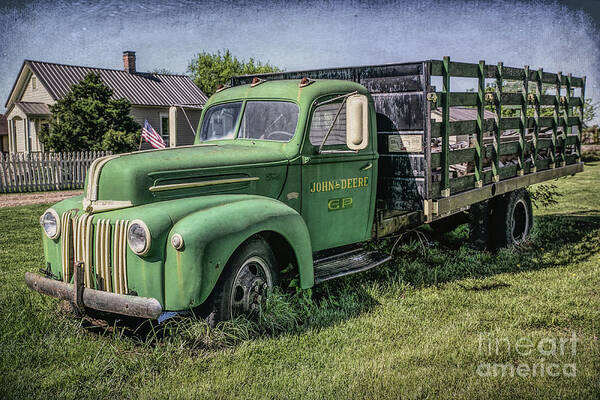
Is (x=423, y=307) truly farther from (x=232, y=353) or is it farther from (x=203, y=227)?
(x=203, y=227)

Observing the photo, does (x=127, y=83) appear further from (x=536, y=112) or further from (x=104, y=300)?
(x=104, y=300)

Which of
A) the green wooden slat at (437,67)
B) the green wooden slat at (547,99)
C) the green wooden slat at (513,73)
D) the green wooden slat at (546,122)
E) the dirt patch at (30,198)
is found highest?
the green wooden slat at (513,73)

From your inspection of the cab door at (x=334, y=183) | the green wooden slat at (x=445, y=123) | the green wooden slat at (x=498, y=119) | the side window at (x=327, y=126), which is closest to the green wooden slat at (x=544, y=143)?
the green wooden slat at (x=498, y=119)

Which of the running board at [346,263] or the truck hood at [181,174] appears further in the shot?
the running board at [346,263]

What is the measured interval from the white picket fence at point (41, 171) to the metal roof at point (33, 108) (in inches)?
281

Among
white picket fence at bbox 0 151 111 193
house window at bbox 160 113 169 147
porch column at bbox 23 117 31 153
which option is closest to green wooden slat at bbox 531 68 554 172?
white picket fence at bbox 0 151 111 193

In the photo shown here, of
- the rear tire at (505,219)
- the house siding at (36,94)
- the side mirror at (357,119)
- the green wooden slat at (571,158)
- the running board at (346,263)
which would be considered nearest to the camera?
the side mirror at (357,119)

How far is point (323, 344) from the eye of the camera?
432 centimetres

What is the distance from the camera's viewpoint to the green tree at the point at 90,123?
20.2 m

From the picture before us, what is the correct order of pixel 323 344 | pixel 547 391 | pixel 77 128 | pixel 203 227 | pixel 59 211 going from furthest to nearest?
pixel 77 128 < pixel 59 211 < pixel 323 344 < pixel 203 227 < pixel 547 391

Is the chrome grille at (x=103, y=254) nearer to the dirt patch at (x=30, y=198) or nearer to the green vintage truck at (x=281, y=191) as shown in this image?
the green vintage truck at (x=281, y=191)

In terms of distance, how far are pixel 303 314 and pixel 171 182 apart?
5.19 ft

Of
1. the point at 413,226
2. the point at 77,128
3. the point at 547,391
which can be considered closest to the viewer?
the point at 547,391

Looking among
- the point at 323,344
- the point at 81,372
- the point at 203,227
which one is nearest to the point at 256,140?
the point at 203,227
